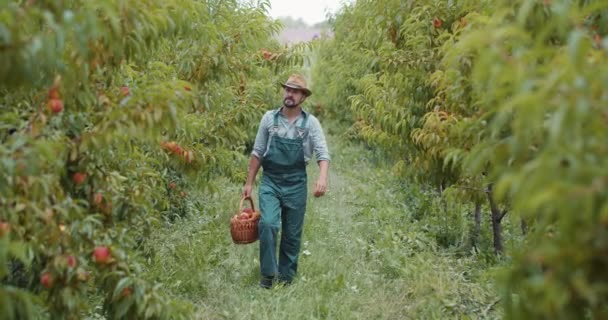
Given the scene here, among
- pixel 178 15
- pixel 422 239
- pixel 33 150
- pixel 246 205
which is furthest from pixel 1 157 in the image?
pixel 246 205

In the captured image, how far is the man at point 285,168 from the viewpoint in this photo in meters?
5.29

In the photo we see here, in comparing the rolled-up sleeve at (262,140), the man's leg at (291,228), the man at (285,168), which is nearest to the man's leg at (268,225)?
the man at (285,168)

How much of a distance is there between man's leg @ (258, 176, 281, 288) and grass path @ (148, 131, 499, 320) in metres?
0.19

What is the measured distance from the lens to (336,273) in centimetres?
587

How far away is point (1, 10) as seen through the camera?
2.23m

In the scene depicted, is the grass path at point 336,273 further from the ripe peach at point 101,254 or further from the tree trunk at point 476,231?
the ripe peach at point 101,254

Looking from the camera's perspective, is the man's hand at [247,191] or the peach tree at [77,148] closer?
the peach tree at [77,148]

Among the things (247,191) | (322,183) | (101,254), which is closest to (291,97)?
(322,183)

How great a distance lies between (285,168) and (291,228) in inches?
20.2

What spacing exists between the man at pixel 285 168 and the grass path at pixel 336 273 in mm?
370

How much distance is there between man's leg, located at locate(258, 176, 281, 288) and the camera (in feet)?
17.2

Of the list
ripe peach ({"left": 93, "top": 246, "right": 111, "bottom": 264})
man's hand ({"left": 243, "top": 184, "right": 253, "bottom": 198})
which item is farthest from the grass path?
ripe peach ({"left": 93, "top": 246, "right": 111, "bottom": 264})

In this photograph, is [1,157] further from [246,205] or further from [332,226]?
[246,205]

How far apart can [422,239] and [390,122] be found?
139 centimetres
